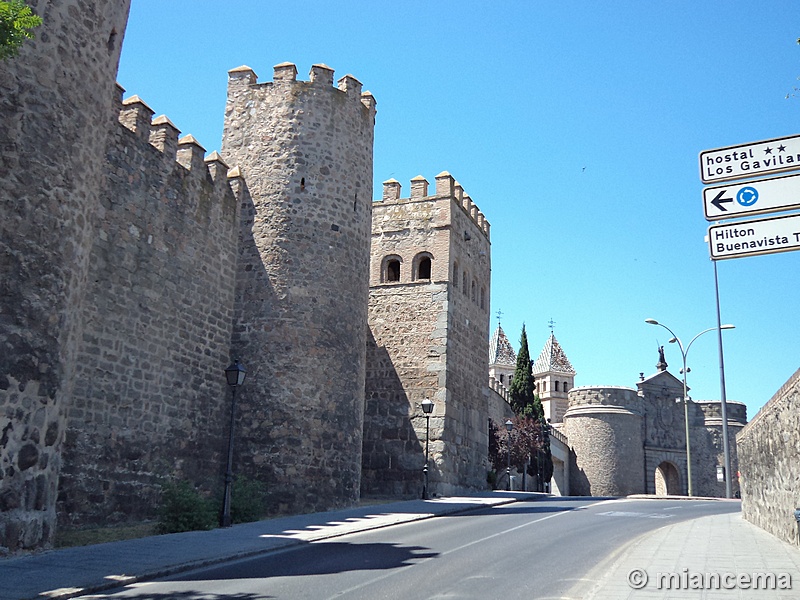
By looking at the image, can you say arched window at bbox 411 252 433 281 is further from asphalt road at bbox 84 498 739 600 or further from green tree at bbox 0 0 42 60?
green tree at bbox 0 0 42 60

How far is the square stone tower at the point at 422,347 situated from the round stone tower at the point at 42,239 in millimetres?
14891

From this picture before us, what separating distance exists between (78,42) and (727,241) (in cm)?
950

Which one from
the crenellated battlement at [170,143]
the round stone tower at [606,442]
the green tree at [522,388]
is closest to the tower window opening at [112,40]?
the crenellated battlement at [170,143]

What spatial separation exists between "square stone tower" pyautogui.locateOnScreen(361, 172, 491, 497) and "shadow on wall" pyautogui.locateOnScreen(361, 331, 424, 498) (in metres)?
0.03

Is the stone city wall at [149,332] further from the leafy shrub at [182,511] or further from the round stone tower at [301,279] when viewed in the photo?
the leafy shrub at [182,511]

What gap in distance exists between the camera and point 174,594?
7.73 meters

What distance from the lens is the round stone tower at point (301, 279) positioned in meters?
17.5

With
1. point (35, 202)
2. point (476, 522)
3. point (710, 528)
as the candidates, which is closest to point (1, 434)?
point (35, 202)

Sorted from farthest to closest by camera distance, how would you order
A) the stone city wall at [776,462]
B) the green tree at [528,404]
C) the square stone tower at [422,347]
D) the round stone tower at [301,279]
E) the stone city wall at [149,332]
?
1. the green tree at [528,404]
2. the square stone tower at [422,347]
3. the round stone tower at [301,279]
4. the stone city wall at [149,332]
5. the stone city wall at [776,462]

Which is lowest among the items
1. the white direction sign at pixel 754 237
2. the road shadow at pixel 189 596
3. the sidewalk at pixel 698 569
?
the road shadow at pixel 189 596

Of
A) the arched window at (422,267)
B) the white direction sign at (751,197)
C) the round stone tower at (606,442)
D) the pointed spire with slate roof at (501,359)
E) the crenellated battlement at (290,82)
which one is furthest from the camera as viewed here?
the pointed spire with slate roof at (501,359)

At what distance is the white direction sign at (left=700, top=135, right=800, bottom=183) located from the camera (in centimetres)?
586

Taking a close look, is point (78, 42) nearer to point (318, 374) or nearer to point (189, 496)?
point (189, 496)

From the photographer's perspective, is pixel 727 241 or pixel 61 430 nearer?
pixel 727 241
